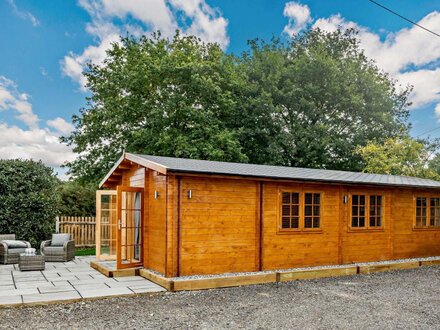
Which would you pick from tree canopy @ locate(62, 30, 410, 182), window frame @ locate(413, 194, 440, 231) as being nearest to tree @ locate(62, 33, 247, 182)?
tree canopy @ locate(62, 30, 410, 182)

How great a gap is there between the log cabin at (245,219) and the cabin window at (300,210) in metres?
0.02

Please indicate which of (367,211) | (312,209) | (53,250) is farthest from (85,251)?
(367,211)

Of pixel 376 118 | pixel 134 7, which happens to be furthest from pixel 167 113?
pixel 376 118

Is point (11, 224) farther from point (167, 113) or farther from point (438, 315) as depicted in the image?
point (438, 315)

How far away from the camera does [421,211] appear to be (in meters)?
11.2

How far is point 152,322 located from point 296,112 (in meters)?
17.0

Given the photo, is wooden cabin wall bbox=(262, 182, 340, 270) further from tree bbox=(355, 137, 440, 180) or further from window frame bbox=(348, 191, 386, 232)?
tree bbox=(355, 137, 440, 180)

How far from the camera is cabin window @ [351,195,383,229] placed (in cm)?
986

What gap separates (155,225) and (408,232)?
7108 millimetres

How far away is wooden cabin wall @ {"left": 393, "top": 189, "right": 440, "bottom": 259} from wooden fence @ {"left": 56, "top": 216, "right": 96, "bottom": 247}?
996cm

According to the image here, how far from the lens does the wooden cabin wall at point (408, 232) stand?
34.8ft

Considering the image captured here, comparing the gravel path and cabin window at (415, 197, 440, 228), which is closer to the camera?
the gravel path

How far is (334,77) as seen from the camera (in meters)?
20.4

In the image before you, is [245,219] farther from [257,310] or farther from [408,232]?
[408,232]
